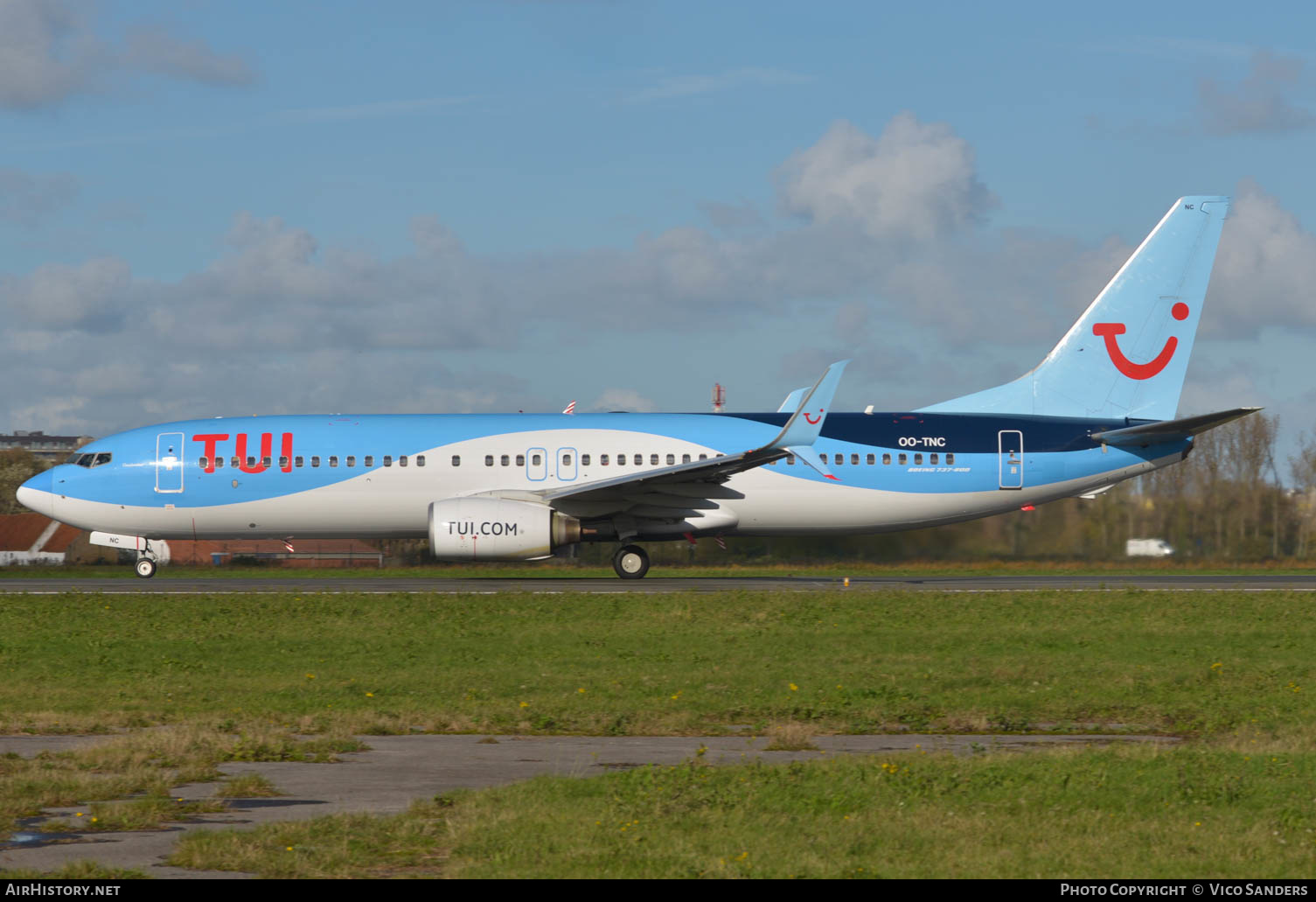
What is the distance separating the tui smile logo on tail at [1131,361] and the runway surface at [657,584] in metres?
5.15

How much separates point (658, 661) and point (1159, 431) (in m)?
18.2

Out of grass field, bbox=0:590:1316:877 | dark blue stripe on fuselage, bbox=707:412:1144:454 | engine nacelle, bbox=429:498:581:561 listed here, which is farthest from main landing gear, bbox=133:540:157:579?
dark blue stripe on fuselage, bbox=707:412:1144:454

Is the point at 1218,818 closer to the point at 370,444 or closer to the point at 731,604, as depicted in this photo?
the point at 731,604

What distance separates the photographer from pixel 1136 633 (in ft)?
64.5

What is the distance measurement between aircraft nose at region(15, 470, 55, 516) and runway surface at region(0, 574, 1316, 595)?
72.0 inches

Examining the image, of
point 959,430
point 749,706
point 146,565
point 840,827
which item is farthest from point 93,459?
point 840,827

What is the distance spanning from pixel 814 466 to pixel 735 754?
67.9 ft

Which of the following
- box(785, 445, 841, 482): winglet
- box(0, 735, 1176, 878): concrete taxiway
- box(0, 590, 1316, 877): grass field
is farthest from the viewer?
box(785, 445, 841, 482): winglet

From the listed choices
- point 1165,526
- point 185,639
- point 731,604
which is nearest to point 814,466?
point 731,604

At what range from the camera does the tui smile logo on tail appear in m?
33.3

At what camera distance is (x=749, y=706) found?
13688 mm

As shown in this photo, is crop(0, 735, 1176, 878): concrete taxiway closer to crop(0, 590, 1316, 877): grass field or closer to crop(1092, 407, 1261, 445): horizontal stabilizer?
crop(0, 590, 1316, 877): grass field

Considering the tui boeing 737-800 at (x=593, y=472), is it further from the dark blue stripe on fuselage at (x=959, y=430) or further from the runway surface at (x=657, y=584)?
the runway surface at (x=657, y=584)

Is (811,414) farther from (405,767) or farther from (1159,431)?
(405,767)
